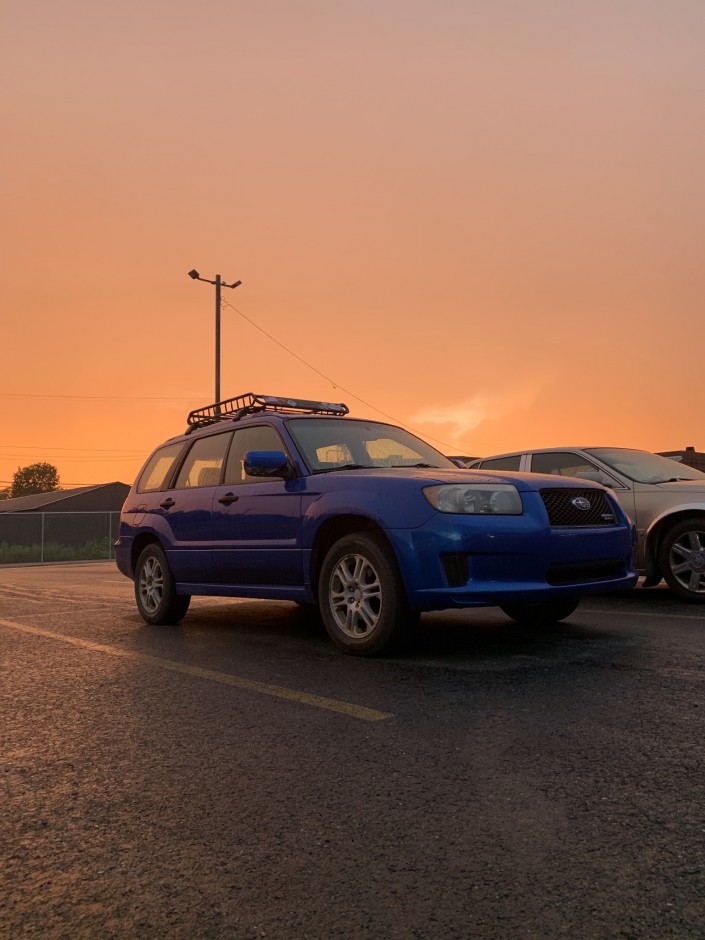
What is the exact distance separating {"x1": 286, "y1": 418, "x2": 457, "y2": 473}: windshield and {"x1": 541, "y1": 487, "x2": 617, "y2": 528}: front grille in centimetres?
97

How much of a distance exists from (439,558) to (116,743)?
2.43 meters

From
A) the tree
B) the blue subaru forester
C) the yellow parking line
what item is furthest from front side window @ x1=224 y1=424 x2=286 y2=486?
the tree

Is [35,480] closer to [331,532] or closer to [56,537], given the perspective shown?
[56,537]

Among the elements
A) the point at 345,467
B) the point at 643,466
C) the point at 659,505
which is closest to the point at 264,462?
the point at 345,467

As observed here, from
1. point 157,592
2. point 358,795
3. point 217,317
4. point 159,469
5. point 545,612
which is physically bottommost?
point 358,795

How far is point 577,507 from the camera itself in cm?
631

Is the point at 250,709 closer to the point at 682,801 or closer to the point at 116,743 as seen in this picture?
the point at 116,743

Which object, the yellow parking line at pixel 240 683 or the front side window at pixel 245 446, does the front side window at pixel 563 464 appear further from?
the yellow parking line at pixel 240 683

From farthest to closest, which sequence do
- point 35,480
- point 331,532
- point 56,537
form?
point 35,480
point 56,537
point 331,532

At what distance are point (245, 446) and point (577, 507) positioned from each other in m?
2.89

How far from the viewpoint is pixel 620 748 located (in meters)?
3.62

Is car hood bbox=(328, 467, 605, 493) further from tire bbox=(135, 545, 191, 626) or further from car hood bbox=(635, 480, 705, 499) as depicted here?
car hood bbox=(635, 480, 705, 499)

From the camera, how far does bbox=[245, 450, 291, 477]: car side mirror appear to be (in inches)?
255

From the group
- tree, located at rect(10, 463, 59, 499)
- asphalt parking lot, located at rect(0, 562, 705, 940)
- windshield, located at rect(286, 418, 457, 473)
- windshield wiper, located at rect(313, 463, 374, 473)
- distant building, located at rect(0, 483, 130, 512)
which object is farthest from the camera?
tree, located at rect(10, 463, 59, 499)
